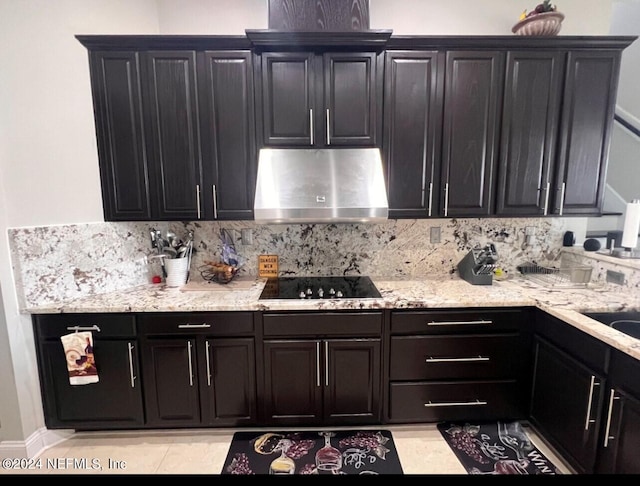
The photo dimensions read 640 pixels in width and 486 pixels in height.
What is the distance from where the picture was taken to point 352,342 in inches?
80.6

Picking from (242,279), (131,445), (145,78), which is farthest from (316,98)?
(131,445)

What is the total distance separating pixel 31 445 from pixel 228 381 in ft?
4.15

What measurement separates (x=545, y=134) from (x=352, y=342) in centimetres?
191

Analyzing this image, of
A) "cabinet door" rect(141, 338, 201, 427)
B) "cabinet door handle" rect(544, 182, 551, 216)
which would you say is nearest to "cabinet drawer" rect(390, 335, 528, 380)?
"cabinet door handle" rect(544, 182, 551, 216)

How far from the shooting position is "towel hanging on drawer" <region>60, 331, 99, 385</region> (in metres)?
1.97

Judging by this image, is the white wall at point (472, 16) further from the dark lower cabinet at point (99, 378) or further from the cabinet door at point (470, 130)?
the dark lower cabinet at point (99, 378)

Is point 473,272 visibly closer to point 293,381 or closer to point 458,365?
point 458,365

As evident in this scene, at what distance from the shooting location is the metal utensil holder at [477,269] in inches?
92.7

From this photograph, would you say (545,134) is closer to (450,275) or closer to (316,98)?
(450,275)

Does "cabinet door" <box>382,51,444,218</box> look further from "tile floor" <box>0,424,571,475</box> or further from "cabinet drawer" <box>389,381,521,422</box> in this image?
"tile floor" <box>0,424,571,475</box>

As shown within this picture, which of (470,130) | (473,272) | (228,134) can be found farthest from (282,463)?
(470,130)

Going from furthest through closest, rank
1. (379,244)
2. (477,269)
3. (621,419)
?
(379,244)
(477,269)
(621,419)

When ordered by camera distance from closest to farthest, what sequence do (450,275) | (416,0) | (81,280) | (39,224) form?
1. (39,224)
2. (81,280)
3. (416,0)
4. (450,275)

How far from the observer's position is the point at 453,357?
2082 millimetres
